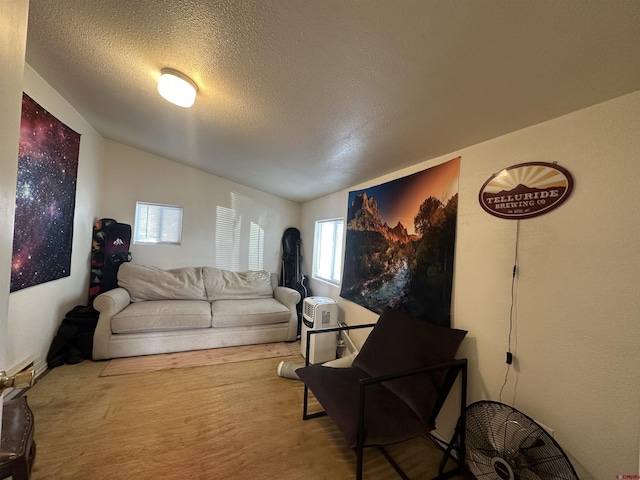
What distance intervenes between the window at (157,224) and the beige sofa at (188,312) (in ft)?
1.66

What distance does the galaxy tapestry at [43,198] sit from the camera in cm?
186

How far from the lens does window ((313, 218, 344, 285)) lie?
3330mm

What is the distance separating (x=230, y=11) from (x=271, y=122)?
32.0 inches

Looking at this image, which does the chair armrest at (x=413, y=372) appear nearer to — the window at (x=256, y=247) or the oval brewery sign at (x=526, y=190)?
the oval brewery sign at (x=526, y=190)

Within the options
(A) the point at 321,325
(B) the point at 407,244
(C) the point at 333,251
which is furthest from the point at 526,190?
(C) the point at 333,251

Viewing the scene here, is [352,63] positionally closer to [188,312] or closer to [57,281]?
[188,312]

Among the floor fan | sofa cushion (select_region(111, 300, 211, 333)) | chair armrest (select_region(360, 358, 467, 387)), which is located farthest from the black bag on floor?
the floor fan

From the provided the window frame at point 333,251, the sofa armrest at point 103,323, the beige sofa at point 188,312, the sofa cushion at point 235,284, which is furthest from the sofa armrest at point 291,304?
the sofa armrest at point 103,323

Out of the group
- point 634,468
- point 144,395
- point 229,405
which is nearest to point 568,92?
point 634,468

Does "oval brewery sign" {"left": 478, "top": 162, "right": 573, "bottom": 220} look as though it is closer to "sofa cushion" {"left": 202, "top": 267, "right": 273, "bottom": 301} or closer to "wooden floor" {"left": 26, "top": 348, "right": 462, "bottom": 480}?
"wooden floor" {"left": 26, "top": 348, "right": 462, "bottom": 480}

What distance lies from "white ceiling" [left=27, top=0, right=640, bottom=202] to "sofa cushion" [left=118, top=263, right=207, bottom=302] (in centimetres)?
200

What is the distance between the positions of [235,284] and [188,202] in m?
1.47

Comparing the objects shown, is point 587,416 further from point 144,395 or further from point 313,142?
point 144,395

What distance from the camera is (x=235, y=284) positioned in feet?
12.2
